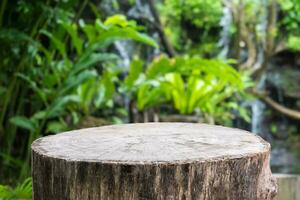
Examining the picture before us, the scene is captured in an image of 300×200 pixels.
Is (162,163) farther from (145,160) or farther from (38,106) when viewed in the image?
(38,106)

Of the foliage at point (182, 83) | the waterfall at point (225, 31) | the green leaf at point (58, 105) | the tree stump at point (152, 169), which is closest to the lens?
the tree stump at point (152, 169)

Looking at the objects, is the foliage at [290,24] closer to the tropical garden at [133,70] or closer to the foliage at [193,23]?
the tropical garden at [133,70]

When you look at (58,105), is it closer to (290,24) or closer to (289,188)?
(289,188)

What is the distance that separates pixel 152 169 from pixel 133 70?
9.83ft

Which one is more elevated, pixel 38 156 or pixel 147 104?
pixel 38 156

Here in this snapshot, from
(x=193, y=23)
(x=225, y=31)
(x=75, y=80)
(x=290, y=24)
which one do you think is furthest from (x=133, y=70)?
(x=193, y=23)

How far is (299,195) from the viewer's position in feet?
7.81

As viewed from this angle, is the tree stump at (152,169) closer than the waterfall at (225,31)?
Yes

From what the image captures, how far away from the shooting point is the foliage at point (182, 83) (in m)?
4.02

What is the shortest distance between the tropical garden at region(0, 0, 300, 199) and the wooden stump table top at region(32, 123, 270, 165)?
1.48ft

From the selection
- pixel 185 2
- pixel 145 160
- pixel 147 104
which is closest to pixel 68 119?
pixel 147 104

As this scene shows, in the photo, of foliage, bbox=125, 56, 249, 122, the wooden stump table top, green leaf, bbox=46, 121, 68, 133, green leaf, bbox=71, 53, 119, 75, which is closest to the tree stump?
the wooden stump table top

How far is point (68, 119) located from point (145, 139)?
7.98 ft

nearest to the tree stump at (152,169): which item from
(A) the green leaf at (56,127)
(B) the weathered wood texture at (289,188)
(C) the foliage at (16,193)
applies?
(C) the foliage at (16,193)
